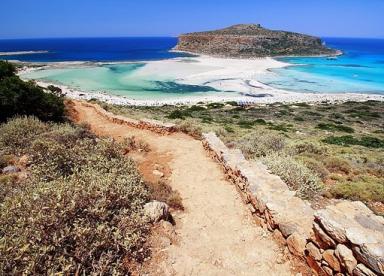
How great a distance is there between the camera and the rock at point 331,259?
16.0 ft

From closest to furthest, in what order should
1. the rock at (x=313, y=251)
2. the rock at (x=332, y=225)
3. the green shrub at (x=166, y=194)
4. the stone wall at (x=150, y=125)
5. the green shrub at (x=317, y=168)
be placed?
1. the rock at (x=332, y=225)
2. the rock at (x=313, y=251)
3. the green shrub at (x=166, y=194)
4. the green shrub at (x=317, y=168)
5. the stone wall at (x=150, y=125)

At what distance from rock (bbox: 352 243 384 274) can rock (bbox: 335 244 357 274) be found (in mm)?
95

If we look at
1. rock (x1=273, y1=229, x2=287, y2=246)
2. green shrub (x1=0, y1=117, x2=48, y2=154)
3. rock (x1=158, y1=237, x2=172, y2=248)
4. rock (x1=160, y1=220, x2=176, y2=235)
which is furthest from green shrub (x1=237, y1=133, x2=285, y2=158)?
green shrub (x1=0, y1=117, x2=48, y2=154)

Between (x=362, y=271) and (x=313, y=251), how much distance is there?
1.03m

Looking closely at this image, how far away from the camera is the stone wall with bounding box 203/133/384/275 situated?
452 cm

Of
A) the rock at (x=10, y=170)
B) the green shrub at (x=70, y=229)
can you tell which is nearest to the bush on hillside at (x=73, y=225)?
the green shrub at (x=70, y=229)

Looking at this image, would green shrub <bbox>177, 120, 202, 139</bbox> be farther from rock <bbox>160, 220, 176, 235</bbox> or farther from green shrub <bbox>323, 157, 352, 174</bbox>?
rock <bbox>160, 220, 176, 235</bbox>

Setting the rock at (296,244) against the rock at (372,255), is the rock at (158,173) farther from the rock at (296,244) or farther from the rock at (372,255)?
the rock at (372,255)

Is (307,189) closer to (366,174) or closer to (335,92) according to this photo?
(366,174)

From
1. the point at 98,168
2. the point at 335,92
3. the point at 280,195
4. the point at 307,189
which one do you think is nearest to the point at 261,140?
the point at 307,189

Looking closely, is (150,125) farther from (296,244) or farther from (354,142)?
(354,142)

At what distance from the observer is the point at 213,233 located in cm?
679

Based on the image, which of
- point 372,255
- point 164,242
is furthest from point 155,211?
point 372,255

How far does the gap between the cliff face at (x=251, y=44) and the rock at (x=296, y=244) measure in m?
123
